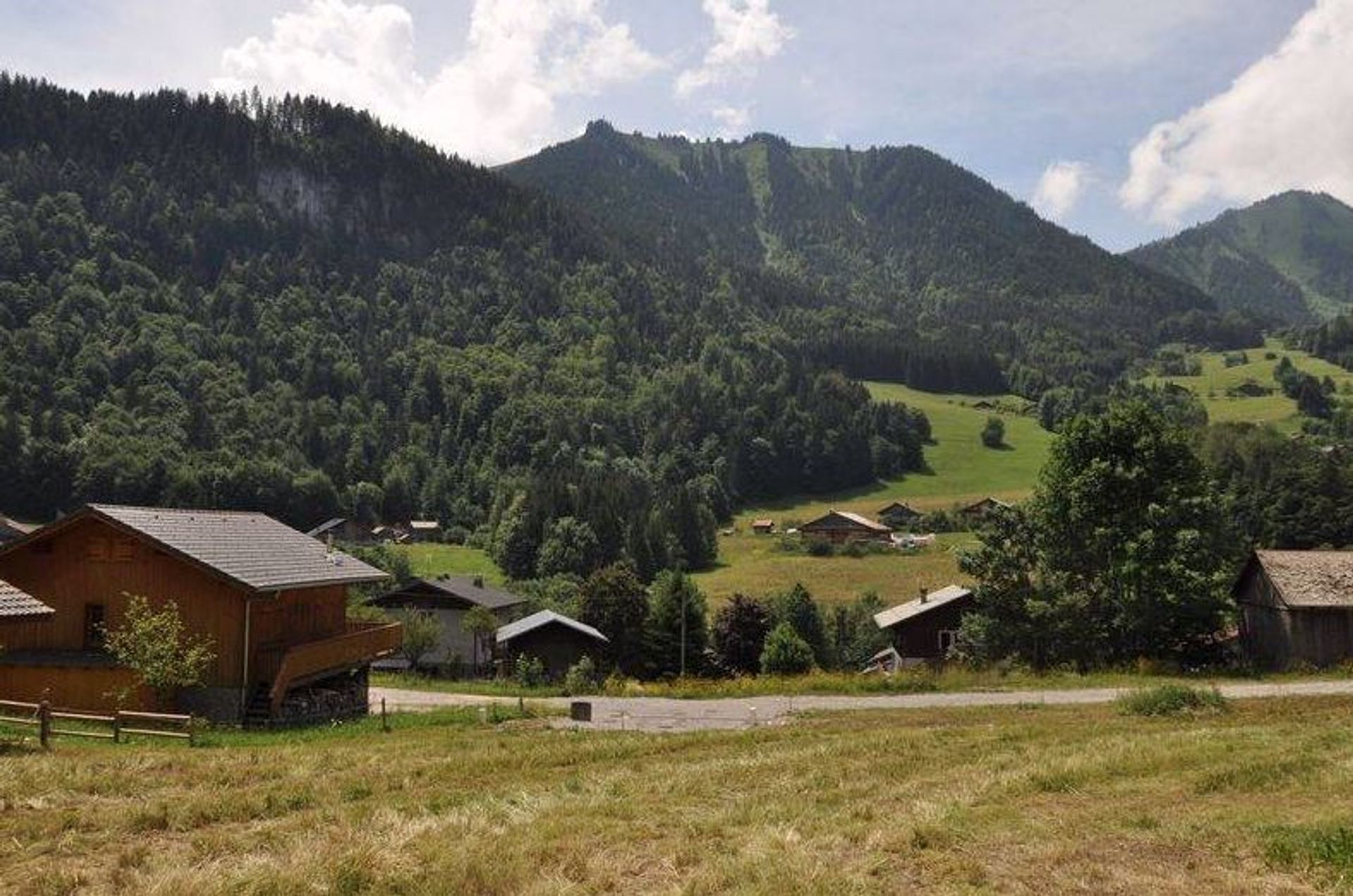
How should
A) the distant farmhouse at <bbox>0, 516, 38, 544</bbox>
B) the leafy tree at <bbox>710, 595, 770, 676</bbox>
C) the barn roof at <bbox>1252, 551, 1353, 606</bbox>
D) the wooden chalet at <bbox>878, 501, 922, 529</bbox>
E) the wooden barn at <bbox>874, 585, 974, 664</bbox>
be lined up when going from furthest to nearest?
the wooden chalet at <bbox>878, 501, 922, 529</bbox>, the distant farmhouse at <bbox>0, 516, 38, 544</bbox>, the leafy tree at <bbox>710, 595, 770, 676</bbox>, the wooden barn at <bbox>874, 585, 974, 664</bbox>, the barn roof at <bbox>1252, 551, 1353, 606</bbox>

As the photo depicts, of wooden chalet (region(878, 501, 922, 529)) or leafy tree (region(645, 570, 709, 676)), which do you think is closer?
leafy tree (region(645, 570, 709, 676))

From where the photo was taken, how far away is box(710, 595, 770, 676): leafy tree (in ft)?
213

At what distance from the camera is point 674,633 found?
65875 mm

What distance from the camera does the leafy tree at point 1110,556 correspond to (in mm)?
38969

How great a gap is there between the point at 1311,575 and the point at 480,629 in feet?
152

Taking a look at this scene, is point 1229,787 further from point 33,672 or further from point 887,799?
point 33,672

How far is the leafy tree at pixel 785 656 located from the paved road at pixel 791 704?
17.8 m

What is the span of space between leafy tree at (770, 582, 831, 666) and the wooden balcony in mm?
32829

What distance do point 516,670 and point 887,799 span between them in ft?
153

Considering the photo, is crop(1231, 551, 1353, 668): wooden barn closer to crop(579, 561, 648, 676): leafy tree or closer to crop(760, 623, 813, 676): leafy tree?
crop(760, 623, 813, 676): leafy tree

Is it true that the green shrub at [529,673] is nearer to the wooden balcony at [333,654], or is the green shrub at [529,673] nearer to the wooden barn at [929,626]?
the wooden balcony at [333,654]

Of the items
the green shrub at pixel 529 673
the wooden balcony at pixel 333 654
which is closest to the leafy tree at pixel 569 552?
the green shrub at pixel 529 673

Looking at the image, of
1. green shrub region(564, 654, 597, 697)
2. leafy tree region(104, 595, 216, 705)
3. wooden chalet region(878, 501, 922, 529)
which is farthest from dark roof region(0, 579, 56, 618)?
wooden chalet region(878, 501, 922, 529)

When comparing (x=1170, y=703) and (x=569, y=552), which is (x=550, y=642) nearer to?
(x=1170, y=703)
